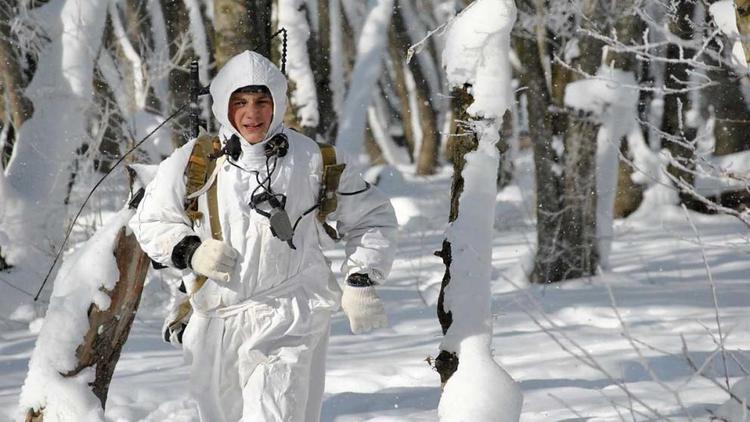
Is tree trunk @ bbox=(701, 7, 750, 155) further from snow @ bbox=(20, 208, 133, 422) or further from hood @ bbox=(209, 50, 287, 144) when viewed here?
hood @ bbox=(209, 50, 287, 144)

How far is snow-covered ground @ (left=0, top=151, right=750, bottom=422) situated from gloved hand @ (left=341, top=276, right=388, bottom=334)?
607mm

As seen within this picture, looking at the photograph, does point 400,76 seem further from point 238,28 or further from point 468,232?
point 468,232

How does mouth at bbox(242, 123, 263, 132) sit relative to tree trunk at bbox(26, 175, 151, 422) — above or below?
above

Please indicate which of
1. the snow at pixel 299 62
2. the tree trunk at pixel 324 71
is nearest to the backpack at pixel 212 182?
the snow at pixel 299 62

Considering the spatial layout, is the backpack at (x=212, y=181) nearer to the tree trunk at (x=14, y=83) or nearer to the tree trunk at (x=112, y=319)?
the tree trunk at (x=112, y=319)

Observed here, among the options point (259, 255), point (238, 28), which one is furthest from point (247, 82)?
point (238, 28)

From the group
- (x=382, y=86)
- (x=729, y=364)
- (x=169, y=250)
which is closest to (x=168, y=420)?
(x=169, y=250)

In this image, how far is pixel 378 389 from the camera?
6.90 m

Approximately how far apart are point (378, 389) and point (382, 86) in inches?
1116

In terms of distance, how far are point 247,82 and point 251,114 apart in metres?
0.12

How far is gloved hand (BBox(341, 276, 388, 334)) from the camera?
14.4 feet

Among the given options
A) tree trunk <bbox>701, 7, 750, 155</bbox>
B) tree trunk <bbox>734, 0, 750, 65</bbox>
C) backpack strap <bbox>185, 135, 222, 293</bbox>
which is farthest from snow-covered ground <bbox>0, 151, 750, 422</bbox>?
tree trunk <bbox>701, 7, 750, 155</bbox>

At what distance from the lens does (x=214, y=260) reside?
4176 millimetres

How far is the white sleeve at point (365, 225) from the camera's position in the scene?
445cm
